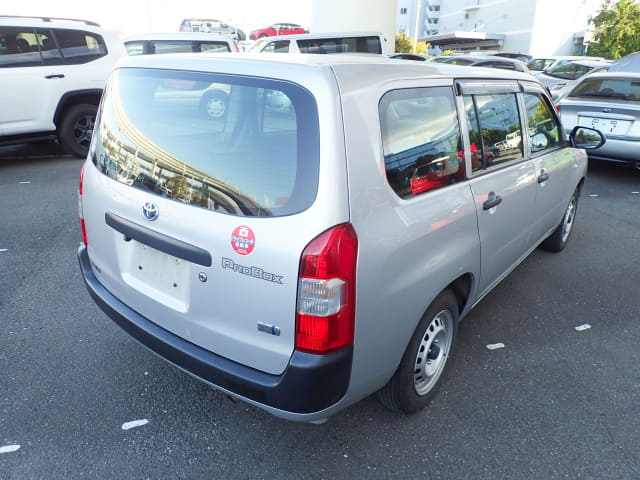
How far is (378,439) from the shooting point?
7.59ft

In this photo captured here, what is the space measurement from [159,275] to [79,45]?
6725 millimetres

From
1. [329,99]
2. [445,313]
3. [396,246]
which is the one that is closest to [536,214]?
[445,313]

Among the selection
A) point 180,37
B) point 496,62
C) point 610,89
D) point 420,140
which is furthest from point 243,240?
point 496,62

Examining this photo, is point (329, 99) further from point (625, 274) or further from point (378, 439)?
point (625, 274)

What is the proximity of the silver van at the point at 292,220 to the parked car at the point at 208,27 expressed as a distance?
25103 mm

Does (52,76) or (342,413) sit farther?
(52,76)

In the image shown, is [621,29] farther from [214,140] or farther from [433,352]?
[214,140]

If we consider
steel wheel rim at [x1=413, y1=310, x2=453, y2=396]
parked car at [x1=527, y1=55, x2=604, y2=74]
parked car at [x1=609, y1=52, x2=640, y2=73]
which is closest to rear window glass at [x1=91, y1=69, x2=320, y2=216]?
steel wheel rim at [x1=413, y1=310, x2=453, y2=396]

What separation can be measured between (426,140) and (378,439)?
4.82ft

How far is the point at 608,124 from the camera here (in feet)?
21.7

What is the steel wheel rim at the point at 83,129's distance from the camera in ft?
24.1

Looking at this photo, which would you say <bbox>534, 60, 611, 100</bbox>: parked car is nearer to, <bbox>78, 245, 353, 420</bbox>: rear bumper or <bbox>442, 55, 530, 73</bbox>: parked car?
<bbox>442, 55, 530, 73</bbox>: parked car

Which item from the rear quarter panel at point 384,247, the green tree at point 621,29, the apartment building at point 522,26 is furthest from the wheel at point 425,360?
the apartment building at point 522,26

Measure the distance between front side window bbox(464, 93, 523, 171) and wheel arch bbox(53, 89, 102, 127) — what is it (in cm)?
645
